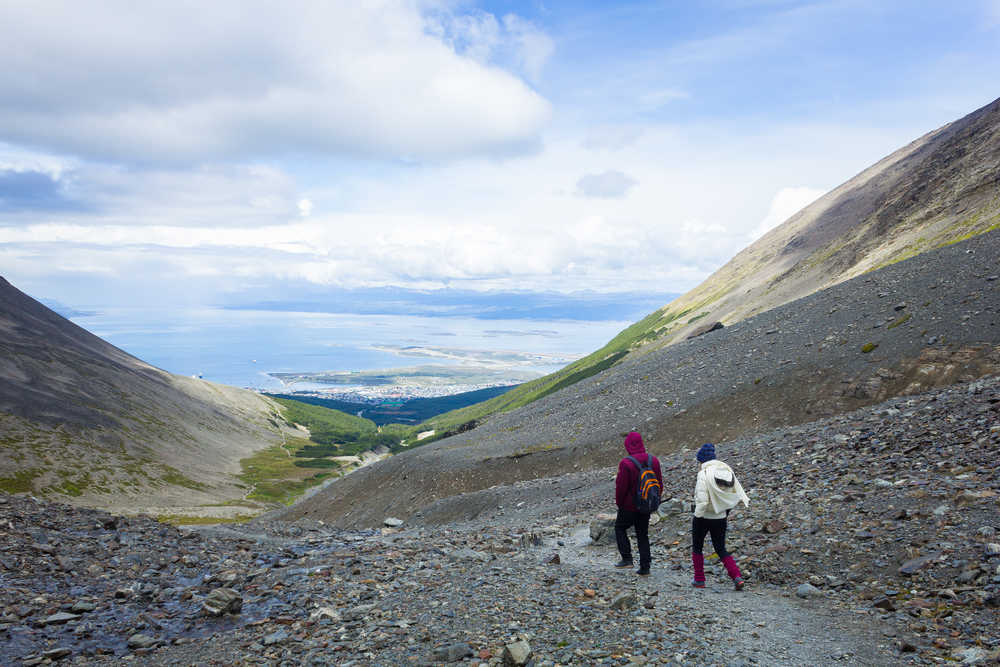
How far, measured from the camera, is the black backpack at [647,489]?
40.3 feet

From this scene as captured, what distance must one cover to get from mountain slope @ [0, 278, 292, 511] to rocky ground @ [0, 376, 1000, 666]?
255ft

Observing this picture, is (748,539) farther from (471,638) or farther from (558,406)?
(558,406)

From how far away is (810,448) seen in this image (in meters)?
18.1

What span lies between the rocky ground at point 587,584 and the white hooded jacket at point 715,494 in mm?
1599

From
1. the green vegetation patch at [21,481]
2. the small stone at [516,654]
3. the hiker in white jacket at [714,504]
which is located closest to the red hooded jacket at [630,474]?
the hiker in white jacket at [714,504]

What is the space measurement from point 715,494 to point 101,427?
134m

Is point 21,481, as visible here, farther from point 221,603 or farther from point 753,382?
point 753,382

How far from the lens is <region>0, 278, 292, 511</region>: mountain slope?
291 ft

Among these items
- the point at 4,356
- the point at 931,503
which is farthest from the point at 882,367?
the point at 4,356

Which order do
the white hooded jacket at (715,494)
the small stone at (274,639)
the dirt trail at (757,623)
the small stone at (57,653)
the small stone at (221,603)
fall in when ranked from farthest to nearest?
the white hooded jacket at (715,494) → the small stone at (221,603) → the small stone at (274,639) → the small stone at (57,653) → the dirt trail at (757,623)

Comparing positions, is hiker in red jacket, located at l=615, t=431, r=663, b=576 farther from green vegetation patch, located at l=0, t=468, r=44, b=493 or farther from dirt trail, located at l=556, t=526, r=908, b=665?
green vegetation patch, located at l=0, t=468, r=44, b=493

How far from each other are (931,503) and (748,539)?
3801mm

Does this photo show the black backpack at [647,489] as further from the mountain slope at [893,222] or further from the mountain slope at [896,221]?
the mountain slope at [893,222]

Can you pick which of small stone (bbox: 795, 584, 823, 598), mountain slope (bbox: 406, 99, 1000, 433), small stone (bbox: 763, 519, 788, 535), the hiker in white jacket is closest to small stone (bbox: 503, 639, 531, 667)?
the hiker in white jacket
